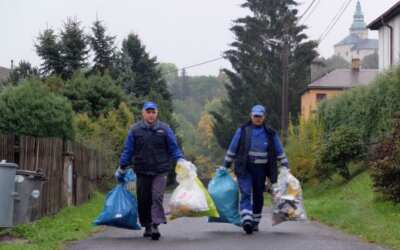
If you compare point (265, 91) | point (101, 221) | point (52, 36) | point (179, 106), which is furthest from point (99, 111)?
point (179, 106)

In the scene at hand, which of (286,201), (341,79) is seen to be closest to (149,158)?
(286,201)

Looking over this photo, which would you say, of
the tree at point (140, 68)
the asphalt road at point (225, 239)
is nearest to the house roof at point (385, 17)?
the tree at point (140, 68)

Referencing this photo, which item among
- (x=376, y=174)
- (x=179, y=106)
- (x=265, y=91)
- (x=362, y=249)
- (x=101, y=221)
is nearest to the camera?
(x=362, y=249)

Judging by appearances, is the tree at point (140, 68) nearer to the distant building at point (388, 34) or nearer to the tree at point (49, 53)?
the tree at point (49, 53)

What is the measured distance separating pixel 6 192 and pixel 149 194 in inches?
72.7

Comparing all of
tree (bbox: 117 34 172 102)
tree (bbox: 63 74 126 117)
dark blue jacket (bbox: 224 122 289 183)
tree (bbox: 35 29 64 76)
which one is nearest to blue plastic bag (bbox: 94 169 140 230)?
dark blue jacket (bbox: 224 122 289 183)

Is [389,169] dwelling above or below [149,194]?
above

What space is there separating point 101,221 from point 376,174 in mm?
6003

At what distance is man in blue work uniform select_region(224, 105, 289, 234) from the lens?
11.7 m

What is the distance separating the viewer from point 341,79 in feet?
196

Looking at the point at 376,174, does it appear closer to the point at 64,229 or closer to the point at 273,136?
the point at 273,136

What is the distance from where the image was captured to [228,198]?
12039 mm

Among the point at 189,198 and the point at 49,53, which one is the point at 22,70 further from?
the point at 189,198

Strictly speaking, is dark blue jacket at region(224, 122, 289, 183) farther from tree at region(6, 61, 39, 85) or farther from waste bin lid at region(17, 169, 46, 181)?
tree at region(6, 61, 39, 85)
